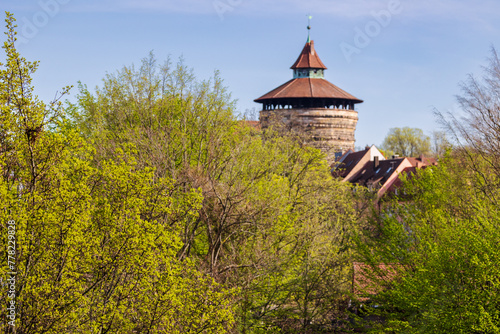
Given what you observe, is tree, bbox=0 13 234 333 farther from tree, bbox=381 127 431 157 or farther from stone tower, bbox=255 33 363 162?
tree, bbox=381 127 431 157

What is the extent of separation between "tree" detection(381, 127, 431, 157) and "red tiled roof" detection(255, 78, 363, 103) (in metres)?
19.0

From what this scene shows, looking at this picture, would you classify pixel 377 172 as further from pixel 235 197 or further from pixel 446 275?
pixel 446 275

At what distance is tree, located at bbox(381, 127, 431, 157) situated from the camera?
74.2m

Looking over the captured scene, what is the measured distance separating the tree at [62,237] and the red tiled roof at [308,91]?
1758 inches

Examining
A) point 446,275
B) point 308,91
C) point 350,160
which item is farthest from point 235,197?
point 350,160

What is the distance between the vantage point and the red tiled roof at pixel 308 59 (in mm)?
59188

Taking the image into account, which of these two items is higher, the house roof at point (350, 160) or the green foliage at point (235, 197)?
the house roof at point (350, 160)

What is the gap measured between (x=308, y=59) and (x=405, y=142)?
2104 centimetres

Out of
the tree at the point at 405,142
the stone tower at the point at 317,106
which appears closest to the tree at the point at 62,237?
the stone tower at the point at 317,106

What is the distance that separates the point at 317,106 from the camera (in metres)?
56.3

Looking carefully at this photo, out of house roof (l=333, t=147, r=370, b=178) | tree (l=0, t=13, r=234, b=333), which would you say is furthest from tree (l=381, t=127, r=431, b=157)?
tree (l=0, t=13, r=234, b=333)

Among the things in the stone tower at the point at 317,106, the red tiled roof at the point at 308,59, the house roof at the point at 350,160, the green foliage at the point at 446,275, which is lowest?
the green foliage at the point at 446,275

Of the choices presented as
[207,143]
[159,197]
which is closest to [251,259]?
[207,143]

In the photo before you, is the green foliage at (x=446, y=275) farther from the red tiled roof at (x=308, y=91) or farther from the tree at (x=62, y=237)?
the red tiled roof at (x=308, y=91)
